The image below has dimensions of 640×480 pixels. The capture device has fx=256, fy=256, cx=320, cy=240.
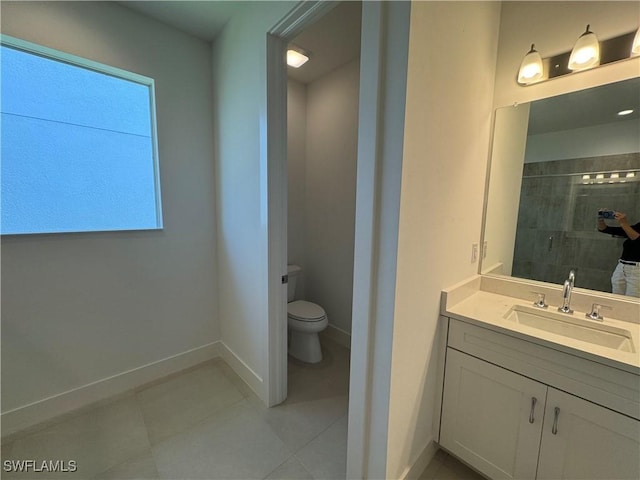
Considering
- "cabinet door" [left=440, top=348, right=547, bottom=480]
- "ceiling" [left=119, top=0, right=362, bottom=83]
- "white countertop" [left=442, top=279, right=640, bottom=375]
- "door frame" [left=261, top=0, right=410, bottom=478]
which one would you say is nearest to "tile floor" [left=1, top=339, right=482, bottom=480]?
"cabinet door" [left=440, top=348, right=547, bottom=480]

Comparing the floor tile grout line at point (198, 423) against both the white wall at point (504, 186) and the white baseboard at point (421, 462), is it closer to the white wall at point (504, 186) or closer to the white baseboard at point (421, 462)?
the white baseboard at point (421, 462)

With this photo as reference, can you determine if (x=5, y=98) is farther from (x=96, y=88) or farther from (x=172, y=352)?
(x=172, y=352)

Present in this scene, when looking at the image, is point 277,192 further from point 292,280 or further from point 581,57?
point 581,57

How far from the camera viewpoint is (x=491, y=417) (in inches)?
47.2

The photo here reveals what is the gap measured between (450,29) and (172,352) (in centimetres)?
270

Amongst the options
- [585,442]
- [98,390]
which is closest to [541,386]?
[585,442]

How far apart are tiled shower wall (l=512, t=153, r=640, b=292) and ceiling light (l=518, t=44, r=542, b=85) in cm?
46

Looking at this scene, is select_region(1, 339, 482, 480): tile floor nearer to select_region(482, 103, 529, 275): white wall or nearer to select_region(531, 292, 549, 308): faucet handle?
select_region(531, 292, 549, 308): faucet handle

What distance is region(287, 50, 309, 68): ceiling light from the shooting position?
Result: 2.08 meters

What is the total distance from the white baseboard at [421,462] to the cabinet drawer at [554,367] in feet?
1.94

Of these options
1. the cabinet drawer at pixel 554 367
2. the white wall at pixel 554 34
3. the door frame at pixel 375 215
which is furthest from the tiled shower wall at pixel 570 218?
the door frame at pixel 375 215

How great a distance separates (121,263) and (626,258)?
2.92m

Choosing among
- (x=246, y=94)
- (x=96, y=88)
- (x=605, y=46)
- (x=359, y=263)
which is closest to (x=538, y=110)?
(x=605, y=46)

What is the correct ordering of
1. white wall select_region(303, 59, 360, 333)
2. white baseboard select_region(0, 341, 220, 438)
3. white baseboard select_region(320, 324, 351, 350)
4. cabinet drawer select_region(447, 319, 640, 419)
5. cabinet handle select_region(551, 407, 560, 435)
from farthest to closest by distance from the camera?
white baseboard select_region(320, 324, 351, 350) → white wall select_region(303, 59, 360, 333) → white baseboard select_region(0, 341, 220, 438) → cabinet handle select_region(551, 407, 560, 435) → cabinet drawer select_region(447, 319, 640, 419)
